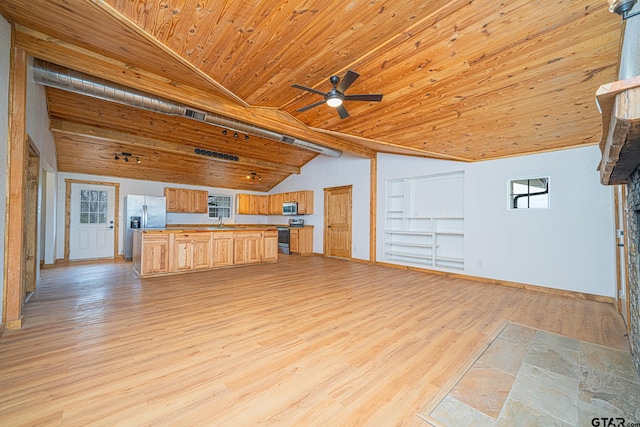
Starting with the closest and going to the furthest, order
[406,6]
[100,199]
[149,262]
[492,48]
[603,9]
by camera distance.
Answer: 1. [603,9]
2. [406,6]
3. [492,48]
4. [149,262]
5. [100,199]

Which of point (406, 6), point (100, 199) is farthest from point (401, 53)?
point (100, 199)

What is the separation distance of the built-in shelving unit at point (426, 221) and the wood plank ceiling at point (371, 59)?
50.1 inches

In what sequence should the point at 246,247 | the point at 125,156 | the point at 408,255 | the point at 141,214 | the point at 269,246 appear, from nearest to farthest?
the point at 408,255
the point at 246,247
the point at 125,156
the point at 269,246
the point at 141,214

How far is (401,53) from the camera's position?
9.48 feet

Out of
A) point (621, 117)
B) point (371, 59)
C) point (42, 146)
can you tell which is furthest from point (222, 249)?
point (621, 117)

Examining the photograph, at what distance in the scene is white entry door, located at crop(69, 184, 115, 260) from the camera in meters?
6.95

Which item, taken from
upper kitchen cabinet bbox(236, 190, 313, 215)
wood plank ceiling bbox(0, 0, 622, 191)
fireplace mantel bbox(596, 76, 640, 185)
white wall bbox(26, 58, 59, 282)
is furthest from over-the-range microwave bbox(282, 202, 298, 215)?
fireplace mantel bbox(596, 76, 640, 185)

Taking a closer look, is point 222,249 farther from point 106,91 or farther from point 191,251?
point 106,91

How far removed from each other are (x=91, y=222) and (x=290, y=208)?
5.66 meters

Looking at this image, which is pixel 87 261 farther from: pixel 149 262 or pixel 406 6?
pixel 406 6

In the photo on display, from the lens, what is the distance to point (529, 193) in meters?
4.65

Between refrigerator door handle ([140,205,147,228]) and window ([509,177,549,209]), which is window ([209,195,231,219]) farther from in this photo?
window ([509,177,549,209])

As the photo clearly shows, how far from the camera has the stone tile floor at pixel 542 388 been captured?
1570 mm

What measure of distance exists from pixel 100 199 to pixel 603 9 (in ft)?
33.0
